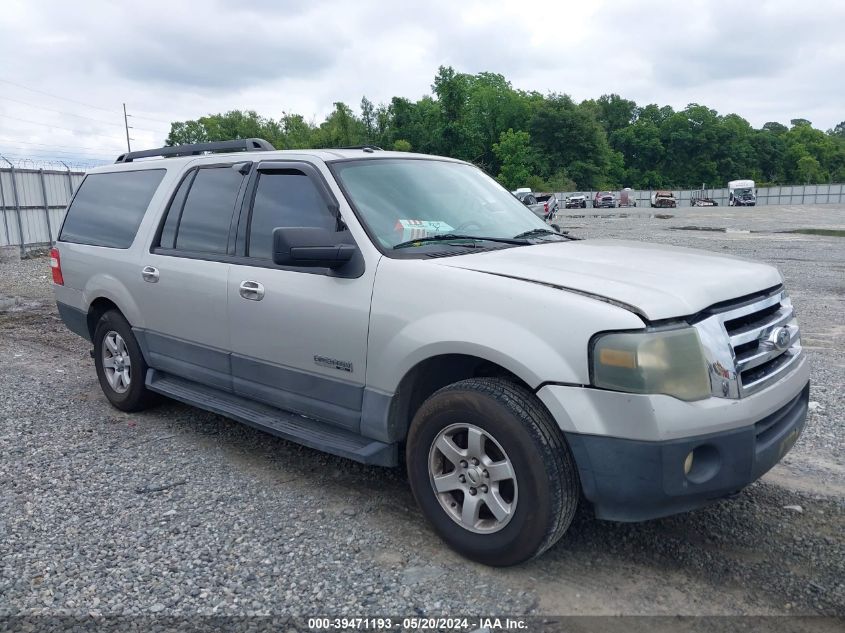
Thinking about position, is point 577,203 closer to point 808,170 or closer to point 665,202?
point 665,202

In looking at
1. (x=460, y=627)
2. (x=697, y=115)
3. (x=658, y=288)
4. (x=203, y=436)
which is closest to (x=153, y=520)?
(x=203, y=436)

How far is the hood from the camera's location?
9.45 feet

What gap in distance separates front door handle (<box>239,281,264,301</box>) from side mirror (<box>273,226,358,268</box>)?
0.61 m

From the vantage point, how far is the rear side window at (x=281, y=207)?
158 inches

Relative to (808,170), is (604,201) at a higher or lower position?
lower

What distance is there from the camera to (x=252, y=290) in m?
4.11

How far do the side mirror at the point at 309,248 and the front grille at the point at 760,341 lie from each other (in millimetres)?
1796

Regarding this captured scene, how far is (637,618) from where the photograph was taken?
9.22 ft

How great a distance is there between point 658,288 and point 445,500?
1347 mm

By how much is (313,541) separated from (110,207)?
3.51 meters

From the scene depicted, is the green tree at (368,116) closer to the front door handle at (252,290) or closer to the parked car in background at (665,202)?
the parked car in background at (665,202)

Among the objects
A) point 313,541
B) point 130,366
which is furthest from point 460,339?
point 130,366

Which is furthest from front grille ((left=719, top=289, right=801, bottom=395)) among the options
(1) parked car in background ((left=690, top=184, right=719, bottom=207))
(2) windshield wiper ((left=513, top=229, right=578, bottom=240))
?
(1) parked car in background ((left=690, top=184, right=719, bottom=207))

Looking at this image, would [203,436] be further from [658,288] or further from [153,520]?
[658,288]
